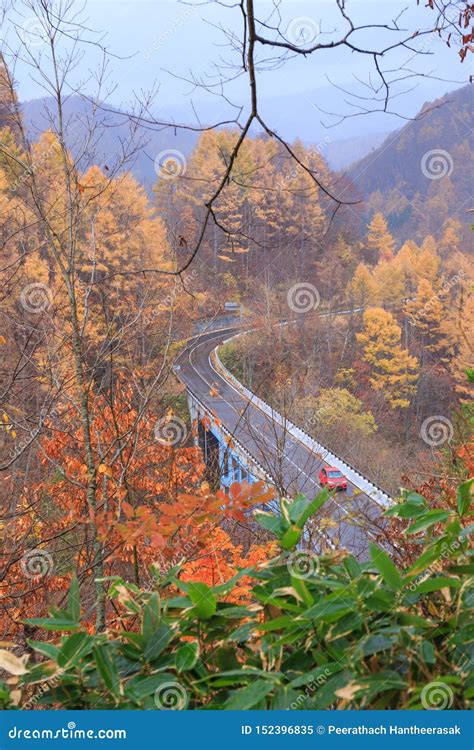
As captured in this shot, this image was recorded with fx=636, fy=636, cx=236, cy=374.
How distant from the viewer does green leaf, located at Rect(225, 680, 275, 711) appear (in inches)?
38.4

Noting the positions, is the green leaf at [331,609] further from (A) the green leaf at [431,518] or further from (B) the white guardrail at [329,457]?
(B) the white guardrail at [329,457]

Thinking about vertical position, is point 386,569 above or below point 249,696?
above

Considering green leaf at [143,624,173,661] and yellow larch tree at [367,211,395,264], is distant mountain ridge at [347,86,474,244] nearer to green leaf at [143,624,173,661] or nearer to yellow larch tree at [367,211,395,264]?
yellow larch tree at [367,211,395,264]

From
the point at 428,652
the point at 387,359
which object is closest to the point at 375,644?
the point at 428,652

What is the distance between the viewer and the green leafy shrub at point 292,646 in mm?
1021

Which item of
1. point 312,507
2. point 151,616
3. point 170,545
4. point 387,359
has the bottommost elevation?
point 387,359

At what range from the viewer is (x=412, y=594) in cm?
117

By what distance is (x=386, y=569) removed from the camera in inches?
44.5

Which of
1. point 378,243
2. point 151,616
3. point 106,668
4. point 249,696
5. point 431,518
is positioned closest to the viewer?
point 249,696

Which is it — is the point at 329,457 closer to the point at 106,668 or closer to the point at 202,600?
the point at 202,600

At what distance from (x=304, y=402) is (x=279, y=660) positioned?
2289 centimetres

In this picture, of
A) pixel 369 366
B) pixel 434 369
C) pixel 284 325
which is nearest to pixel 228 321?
pixel 284 325

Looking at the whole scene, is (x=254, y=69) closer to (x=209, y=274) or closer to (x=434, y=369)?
(x=209, y=274)

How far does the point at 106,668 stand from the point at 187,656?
0.14 metres
